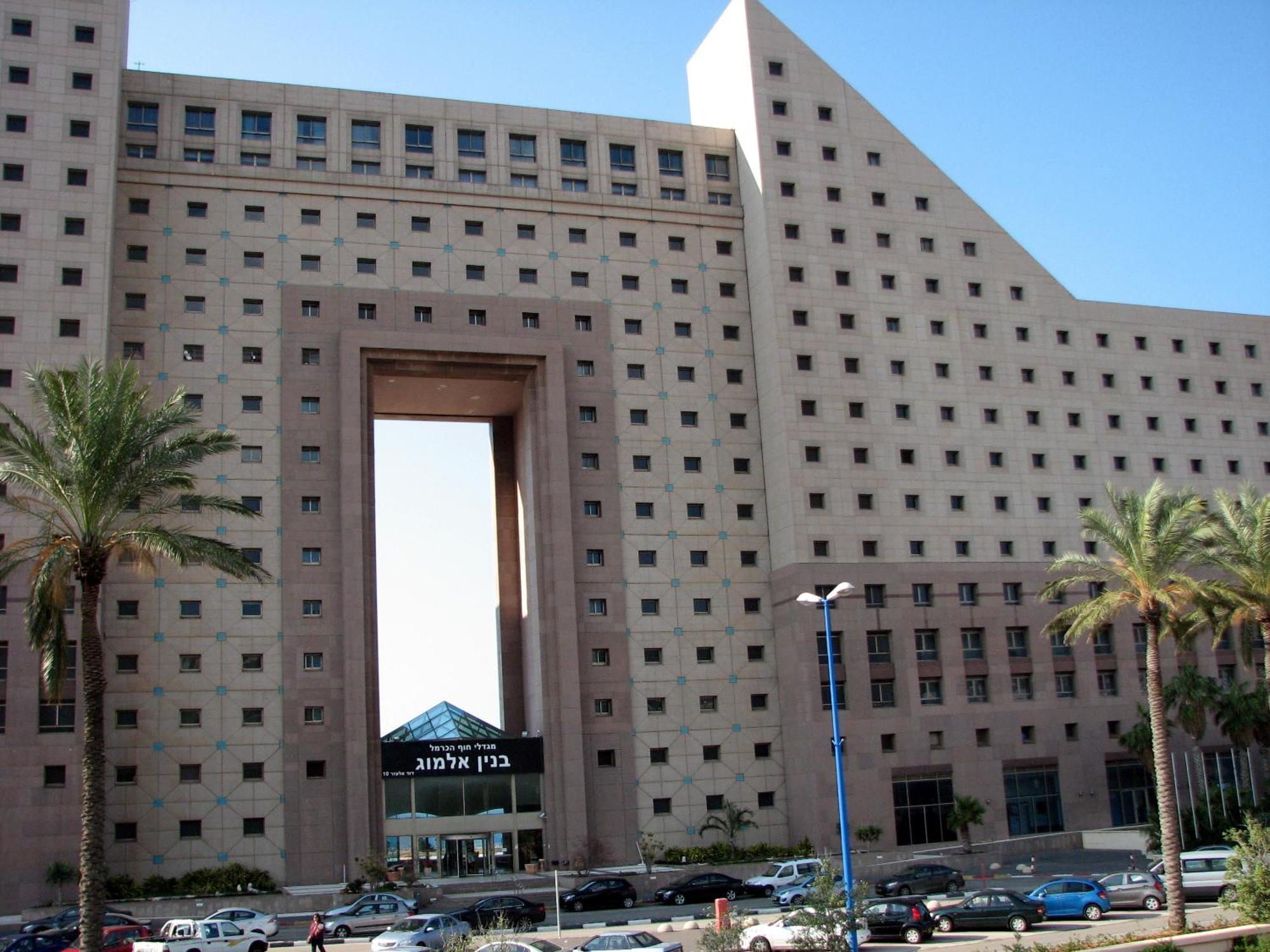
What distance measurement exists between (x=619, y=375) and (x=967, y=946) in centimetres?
3600

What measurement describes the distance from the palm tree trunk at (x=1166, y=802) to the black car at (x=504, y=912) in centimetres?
2015

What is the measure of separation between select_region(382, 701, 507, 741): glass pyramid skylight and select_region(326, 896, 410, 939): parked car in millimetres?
15971

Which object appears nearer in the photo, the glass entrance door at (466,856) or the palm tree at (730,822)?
the glass entrance door at (466,856)

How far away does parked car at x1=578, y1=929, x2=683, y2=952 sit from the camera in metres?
33.5

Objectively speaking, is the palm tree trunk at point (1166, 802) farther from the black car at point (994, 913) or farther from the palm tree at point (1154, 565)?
the black car at point (994, 913)

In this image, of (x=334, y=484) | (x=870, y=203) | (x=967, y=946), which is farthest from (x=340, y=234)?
(x=967, y=946)

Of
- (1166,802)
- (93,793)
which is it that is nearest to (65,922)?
(93,793)

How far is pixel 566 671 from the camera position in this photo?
6025 centimetres

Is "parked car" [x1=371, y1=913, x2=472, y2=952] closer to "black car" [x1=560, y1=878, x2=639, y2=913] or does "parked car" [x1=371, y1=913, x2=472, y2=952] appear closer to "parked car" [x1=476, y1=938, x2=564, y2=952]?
"parked car" [x1=476, y1=938, x2=564, y2=952]

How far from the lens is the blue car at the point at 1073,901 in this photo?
4153 cm

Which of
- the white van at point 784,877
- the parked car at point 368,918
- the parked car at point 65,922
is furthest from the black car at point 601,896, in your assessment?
the parked car at point 65,922

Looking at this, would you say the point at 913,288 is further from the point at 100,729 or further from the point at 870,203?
the point at 100,729

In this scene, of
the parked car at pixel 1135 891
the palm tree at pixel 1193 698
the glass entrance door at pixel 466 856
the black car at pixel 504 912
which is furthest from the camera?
the palm tree at pixel 1193 698

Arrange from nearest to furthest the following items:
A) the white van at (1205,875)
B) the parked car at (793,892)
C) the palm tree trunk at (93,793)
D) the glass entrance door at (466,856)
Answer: the palm tree trunk at (93,793) < the white van at (1205,875) < the parked car at (793,892) < the glass entrance door at (466,856)
